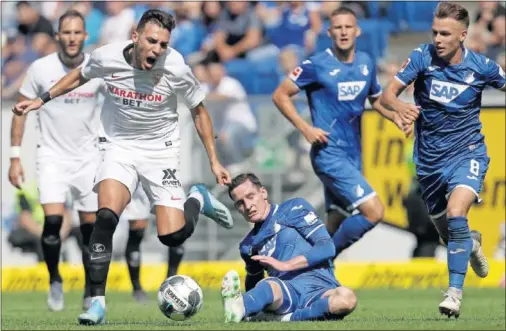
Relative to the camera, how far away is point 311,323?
8.84 meters

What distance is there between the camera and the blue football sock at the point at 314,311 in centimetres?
927

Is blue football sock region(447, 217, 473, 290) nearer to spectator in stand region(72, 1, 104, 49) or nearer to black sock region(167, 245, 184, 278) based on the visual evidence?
black sock region(167, 245, 184, 278)

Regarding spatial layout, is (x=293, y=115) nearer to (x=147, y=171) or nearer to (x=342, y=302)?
(x=147, y=171)

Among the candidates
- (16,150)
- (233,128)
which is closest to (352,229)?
(16,150)

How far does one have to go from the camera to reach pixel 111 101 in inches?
421

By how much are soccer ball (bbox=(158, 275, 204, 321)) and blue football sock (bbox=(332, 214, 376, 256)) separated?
3.75 m

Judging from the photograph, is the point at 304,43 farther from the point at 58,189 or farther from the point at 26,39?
the point at 58,189

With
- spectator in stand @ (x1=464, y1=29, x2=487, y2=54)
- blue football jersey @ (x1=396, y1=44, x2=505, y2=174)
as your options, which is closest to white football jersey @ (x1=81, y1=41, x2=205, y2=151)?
blue football jersey @ (x1=396, y1=44, x2=505, y2=174)

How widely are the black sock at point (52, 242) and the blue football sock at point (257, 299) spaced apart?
455 cm

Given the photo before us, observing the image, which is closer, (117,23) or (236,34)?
(236,34)

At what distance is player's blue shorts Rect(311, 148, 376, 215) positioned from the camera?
12945 mm

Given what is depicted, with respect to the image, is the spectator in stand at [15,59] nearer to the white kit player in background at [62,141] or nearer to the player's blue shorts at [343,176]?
the white kit player in background at [62,141]

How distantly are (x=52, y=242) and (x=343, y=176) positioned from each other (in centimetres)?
316

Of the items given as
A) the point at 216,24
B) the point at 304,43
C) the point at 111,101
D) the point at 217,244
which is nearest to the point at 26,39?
the point at 216,24
